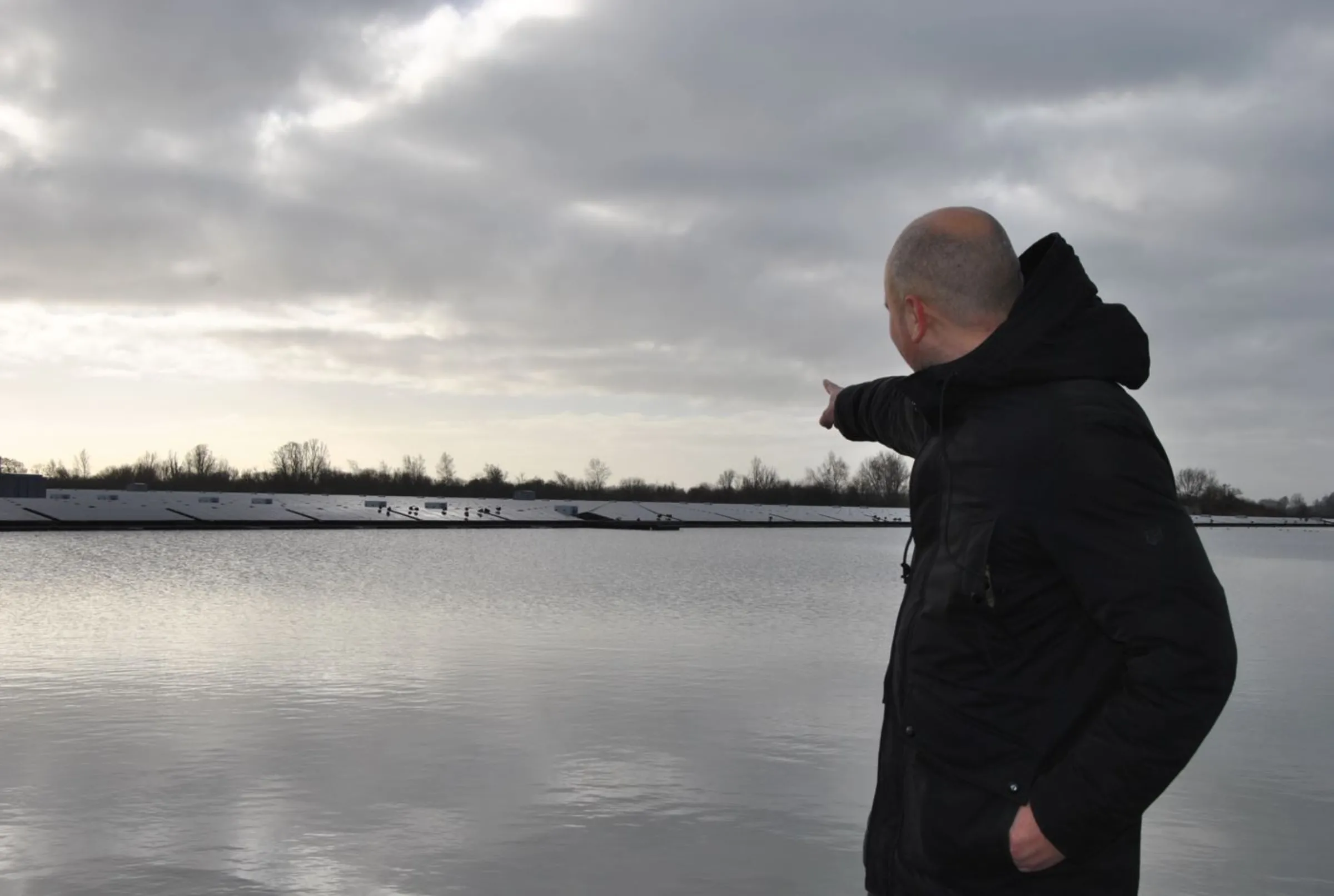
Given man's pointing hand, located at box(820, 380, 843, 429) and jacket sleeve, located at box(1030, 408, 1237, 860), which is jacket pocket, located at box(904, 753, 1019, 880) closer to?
jacket sleeve, located at box(1030, 408, 1237, 860)

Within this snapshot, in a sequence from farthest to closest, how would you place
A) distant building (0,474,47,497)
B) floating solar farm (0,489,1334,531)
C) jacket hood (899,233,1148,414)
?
distant building (0,474,47,497), floating solar farm (0,489,1334,531), jacket hood (899,233,1148,414)

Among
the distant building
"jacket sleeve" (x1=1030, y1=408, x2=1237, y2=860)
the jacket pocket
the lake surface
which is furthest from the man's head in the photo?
the distant building

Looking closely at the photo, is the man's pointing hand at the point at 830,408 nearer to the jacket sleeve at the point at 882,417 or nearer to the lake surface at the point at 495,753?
the jacket sleeve at the point at 882,417

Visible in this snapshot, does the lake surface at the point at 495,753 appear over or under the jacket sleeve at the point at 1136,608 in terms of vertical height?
under

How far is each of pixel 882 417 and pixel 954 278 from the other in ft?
2.46

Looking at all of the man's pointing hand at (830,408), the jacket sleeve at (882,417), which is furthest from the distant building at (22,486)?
the jacket sleeve at (882,417)

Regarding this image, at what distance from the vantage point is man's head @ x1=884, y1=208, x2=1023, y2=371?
6.71 feet

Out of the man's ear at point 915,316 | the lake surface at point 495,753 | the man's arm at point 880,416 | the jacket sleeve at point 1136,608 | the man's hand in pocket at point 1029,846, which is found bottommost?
the lake surface at point 495,753

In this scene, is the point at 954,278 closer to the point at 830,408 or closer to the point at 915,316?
the point at 915,316

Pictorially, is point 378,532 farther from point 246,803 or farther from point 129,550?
point 246,803

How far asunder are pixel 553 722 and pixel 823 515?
7210 cm

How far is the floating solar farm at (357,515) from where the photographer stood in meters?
41.0

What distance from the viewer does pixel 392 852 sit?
15.4ft

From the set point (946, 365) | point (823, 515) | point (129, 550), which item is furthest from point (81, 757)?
point (823, 515)
